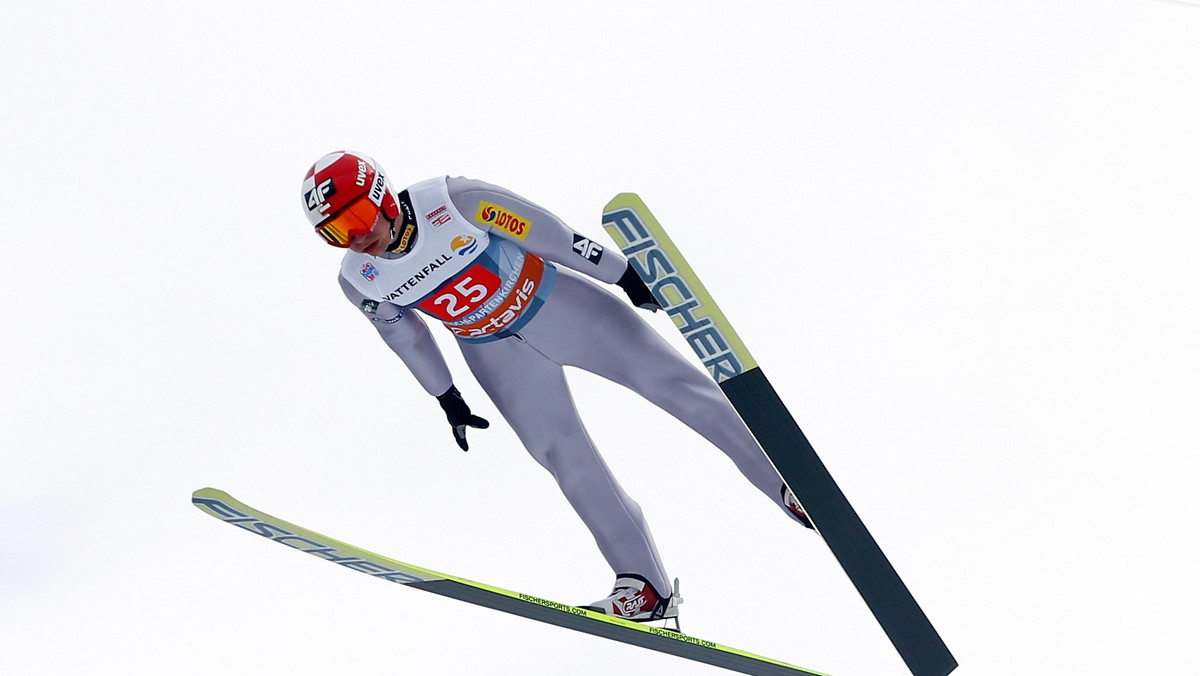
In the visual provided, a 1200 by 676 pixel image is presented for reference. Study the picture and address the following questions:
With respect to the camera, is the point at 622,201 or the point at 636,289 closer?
the point at 622,201

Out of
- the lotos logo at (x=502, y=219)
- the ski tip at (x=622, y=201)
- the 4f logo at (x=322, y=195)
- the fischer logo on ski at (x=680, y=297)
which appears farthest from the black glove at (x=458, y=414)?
the ski tip at (x=622, y=201)

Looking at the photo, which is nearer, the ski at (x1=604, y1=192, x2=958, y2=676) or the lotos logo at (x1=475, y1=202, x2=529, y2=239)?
the ski at (x1=604, y1=192, x2=958, y2=676)

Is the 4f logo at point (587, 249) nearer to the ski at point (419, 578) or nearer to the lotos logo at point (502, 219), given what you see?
the lotos logo at point (502, 219)

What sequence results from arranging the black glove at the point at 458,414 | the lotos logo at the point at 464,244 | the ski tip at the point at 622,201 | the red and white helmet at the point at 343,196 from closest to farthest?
the ski tip at the point at 622,201
the red and white helmet at the point at 343,196
the lotos logo at the point at 464,244
the black glove at the point at 458,414

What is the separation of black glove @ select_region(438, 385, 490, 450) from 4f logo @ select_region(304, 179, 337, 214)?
81 centimetres

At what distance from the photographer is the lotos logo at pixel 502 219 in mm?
4004

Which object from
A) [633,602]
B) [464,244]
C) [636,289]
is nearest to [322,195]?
[464,244]

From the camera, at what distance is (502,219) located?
13.2 feet

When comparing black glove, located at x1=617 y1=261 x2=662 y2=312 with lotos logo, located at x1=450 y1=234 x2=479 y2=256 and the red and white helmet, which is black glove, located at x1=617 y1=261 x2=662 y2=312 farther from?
the red and white helmet

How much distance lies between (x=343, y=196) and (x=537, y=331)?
2.65 ft

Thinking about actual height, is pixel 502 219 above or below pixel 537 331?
above

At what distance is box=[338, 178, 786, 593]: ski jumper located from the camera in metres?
4.01

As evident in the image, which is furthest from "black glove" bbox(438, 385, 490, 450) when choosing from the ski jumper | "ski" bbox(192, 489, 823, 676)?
"ski" bbox(192, 489, 823, 676)

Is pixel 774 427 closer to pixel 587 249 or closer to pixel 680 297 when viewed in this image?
pixel 680 297
